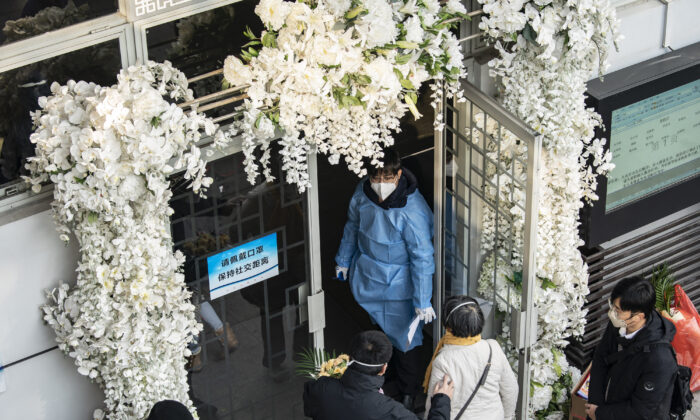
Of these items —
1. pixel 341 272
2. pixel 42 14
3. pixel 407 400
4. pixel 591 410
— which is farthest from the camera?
pixel 407 400

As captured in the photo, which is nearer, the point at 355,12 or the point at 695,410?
the point at 355,12

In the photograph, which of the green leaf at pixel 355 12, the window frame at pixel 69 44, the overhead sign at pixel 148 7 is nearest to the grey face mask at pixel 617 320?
the green leaf at pixel 355 12

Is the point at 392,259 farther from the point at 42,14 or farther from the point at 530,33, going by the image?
the point at 42,14

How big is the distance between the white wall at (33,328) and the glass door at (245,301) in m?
0.69

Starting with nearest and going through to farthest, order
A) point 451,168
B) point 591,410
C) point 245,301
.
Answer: point 245,301 → point 591,410 → point 451,168

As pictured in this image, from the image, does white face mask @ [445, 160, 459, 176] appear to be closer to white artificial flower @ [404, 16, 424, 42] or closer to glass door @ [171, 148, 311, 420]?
glass door @ [171, 148, 311, 420]

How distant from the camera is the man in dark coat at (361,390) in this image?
4848mm

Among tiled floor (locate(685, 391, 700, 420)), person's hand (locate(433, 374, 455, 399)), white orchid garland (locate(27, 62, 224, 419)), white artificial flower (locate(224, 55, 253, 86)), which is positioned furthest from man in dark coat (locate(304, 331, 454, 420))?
Answer: tiled floor (locate(685, 391, 700, 420))

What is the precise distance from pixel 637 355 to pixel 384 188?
1686 millimetres

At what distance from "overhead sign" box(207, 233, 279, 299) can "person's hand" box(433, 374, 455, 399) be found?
114 centimetres

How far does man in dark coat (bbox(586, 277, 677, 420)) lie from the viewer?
18.0 ft

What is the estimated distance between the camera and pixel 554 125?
19.2 feet

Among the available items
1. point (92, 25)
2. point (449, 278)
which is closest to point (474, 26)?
point (449, 278)

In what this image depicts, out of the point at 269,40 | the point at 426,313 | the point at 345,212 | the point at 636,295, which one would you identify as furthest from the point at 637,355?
the point at 345,212
